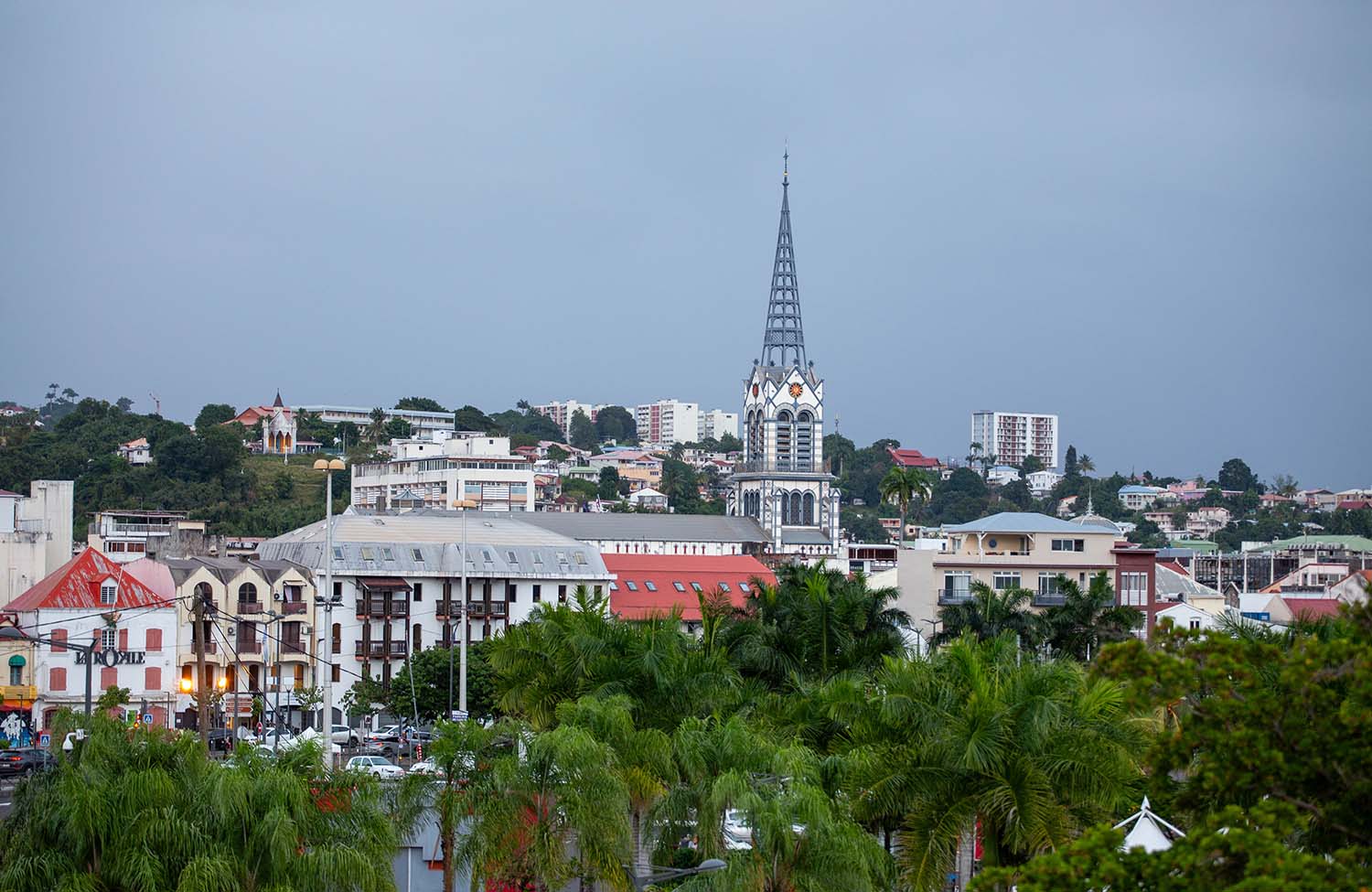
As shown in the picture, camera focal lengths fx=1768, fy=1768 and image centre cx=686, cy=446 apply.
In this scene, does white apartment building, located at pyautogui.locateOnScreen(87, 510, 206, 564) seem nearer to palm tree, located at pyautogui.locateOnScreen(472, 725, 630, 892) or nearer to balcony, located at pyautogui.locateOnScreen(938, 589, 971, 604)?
balcony, located at pyautogui.locateOnScreen(938, 589, 971, 604)

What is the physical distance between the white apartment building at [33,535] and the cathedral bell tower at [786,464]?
68.4 meters

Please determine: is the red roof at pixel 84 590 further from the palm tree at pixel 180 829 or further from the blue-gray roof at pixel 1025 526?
the palm tree at pixel 180 829

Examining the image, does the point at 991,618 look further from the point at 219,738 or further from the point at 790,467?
the point at 790,467

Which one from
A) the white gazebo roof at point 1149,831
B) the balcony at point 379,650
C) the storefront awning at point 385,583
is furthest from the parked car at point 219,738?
the white gazebo roof at point 1149,831

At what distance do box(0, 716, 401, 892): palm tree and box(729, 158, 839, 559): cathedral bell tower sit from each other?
119 meters

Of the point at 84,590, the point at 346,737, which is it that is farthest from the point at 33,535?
the point at 346,737

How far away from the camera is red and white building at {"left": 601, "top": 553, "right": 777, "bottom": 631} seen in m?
91.9

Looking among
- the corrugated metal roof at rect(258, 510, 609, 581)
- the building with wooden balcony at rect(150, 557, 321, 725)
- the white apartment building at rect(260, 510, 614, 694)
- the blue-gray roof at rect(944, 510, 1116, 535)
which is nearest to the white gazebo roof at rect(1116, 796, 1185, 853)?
the building with wooden balcony at rect(150, 557, 321, 725)

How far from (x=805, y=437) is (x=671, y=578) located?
60.3m

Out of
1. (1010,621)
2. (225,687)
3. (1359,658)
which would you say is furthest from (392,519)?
(1359,658)

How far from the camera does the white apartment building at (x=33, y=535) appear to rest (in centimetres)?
8238

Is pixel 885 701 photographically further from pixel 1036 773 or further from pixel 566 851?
pixel 566 851

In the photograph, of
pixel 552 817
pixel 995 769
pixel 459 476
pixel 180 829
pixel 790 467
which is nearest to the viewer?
pixel 180 829

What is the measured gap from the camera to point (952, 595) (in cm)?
7731
